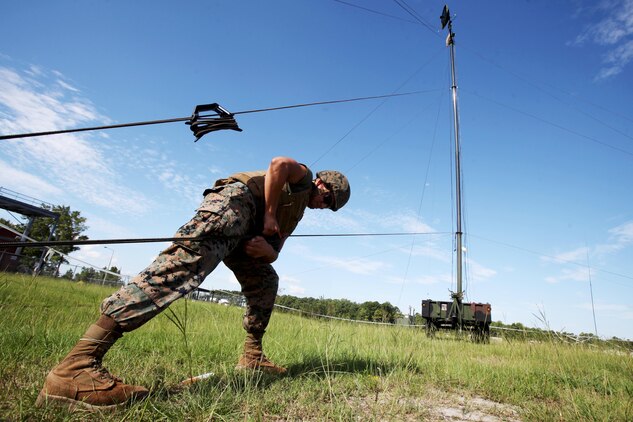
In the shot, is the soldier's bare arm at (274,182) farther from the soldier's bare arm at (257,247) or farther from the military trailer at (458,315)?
the military trailer at (458,315)

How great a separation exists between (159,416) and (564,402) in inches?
103

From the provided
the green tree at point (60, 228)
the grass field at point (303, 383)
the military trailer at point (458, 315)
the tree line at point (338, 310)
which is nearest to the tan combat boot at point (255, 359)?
the grass field at point (303, 383)

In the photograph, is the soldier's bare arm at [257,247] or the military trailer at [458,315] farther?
the military trailer at [458,315]

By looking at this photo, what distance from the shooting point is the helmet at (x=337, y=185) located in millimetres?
3020

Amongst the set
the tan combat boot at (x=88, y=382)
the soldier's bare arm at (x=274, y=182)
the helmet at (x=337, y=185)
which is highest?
the helmet at (x=337, y=185)

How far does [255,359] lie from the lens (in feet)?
9.23

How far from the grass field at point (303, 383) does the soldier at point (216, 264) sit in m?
0.13

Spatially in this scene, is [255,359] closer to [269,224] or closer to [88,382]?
[269,224]

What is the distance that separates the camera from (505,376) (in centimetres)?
304

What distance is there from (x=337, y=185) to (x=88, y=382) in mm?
2162

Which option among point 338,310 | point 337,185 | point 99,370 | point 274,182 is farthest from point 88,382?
point 338,310

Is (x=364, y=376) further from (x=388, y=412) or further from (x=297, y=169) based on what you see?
(x=297, y=169)

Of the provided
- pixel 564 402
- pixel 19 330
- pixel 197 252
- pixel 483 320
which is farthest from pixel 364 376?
pixel 483 320

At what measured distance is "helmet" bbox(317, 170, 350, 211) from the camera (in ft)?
Answer: 9.91
